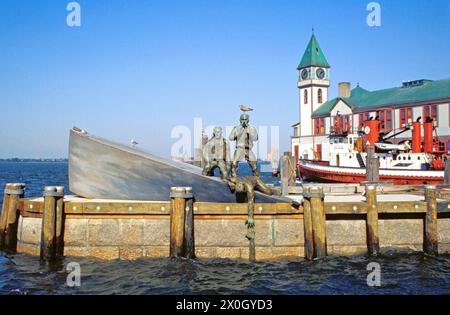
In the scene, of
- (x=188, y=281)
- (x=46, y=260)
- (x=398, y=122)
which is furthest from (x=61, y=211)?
(x=398, y=122)

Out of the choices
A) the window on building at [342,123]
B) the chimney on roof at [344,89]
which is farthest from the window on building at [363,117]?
the chimney on roof at [344,89]

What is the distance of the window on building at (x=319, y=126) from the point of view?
186 feet

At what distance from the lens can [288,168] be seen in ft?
50.0

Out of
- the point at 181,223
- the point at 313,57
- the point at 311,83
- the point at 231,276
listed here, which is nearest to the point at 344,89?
the point at 311,83

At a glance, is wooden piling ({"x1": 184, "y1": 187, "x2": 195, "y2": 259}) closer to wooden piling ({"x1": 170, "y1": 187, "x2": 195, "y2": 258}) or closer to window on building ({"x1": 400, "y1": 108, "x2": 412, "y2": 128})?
wooden piling ({"x1": 170, "y1": 187, "x2": 195, "y2": 258})

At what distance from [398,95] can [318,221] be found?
3967 cm

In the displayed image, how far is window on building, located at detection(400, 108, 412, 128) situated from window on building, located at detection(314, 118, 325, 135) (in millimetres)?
13701

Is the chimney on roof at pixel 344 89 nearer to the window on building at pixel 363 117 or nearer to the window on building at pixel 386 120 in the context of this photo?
the window on building at pixel 363 117

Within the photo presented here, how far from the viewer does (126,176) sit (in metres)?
11.8

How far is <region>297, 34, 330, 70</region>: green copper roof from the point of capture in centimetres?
6456

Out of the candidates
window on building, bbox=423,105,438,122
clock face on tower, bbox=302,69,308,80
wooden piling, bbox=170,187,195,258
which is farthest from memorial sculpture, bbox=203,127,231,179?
clock face on tower, bbox=302,69,308,80

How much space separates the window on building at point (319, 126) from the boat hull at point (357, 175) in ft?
41.3
